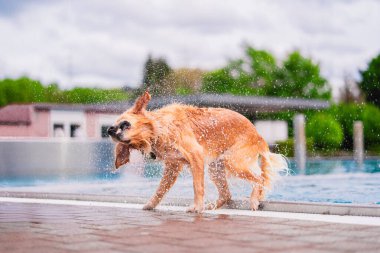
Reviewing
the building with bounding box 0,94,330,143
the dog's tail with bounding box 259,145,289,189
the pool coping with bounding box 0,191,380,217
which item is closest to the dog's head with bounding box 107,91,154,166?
the pool coping with bounding box 0,191,380,217

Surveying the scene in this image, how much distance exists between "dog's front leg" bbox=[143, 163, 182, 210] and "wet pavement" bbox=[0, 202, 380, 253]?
14.9 inches

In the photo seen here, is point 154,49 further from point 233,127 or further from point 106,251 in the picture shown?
point 106,251

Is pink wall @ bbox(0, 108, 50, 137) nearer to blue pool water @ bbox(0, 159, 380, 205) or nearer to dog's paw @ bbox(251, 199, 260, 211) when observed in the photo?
blue pool water @ bbox(0, 159, 380, 205)

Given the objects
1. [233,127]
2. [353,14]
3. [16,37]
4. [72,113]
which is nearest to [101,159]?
[233,127]

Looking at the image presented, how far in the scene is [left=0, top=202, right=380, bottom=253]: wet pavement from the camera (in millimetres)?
3656

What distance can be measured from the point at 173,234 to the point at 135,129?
1.58 metres

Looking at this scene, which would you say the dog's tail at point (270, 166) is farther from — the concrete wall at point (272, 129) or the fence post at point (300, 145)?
the concrete wall at point (272, 129)

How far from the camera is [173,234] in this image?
426cm

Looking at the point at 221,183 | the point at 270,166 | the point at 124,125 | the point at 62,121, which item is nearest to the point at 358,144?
the point at 62,121

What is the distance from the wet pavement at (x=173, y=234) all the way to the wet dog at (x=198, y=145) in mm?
506

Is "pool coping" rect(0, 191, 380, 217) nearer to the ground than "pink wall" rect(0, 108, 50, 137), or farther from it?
nearer to the ground

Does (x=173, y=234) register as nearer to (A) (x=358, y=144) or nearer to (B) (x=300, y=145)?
(B) (x=300, y=145)

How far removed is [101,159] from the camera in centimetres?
1742

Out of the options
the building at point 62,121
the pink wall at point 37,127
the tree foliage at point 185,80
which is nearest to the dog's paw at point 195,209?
the tree foliage at point 185,80
